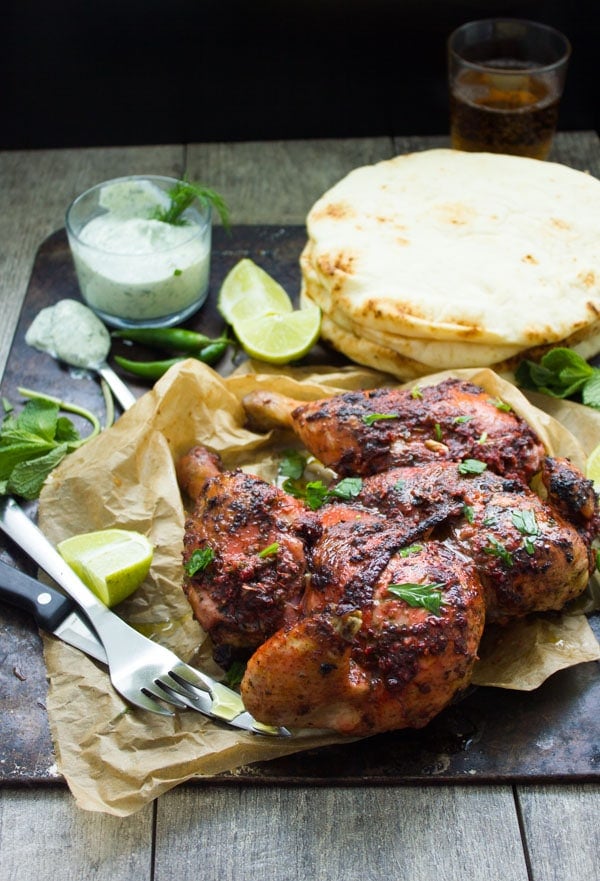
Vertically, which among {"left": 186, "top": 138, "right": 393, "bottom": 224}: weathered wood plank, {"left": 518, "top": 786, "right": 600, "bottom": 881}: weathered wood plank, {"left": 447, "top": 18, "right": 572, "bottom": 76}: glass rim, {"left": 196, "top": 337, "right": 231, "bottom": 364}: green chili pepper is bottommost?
{"left": 518, "top": 786, "right": 600, "bottom": 881}: weathered wood plank

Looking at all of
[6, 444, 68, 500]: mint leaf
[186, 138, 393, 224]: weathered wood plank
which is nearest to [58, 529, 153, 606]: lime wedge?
[6, 444, 68, 500]: mint leaf

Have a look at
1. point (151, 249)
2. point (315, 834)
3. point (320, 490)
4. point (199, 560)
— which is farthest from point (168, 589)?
point (151, 249)

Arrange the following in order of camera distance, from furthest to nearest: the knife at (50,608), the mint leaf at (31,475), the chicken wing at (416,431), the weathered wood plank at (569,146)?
the weathered wood plank at (569,146) → the mint leaf at (31,475) → the chicken wing at (416,431) → the knife at (50,608)

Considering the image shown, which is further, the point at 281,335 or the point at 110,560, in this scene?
the point at 281,335

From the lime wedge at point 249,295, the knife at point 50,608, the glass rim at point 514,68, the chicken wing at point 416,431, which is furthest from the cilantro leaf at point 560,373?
the knife at point 50,608

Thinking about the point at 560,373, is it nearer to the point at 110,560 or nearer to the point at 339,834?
the point at 110,560

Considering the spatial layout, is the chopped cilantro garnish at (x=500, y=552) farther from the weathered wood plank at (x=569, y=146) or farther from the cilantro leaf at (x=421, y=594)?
the weathered wood plank at (x=569, y=146)

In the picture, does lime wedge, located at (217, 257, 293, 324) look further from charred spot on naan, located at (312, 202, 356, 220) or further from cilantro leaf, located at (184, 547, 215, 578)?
cilantro leaf, located at (184, 547, 215, 578)
